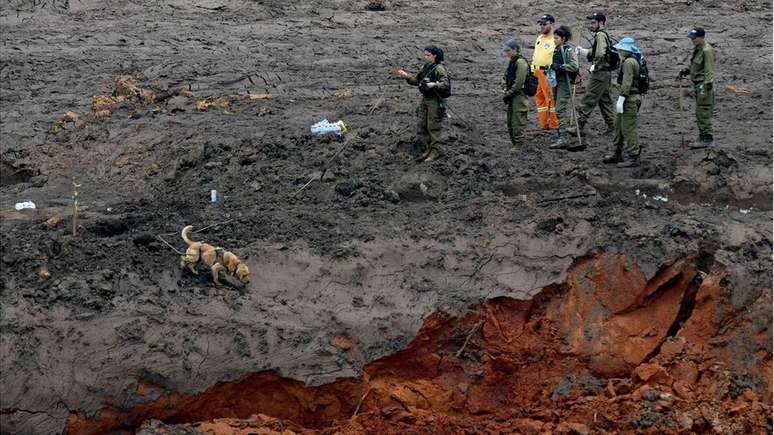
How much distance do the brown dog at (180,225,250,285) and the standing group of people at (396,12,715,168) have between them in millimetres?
2933

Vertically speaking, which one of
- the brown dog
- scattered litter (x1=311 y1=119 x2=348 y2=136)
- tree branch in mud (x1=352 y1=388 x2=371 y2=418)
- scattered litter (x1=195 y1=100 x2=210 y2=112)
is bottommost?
tree branch in mud (x1=352 y1=388 x2=371 y2=418)

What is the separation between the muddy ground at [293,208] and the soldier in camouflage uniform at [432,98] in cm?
30

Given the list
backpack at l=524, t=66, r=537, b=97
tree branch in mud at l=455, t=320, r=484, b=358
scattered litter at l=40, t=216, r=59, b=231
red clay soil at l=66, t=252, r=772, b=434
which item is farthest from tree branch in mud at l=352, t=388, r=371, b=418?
backpack at l=524, t=66, r=537, b=97

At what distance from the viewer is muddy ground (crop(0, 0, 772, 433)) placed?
10.8m

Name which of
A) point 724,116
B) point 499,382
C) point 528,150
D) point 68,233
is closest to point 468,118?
point 528,150

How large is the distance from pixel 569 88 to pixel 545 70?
36 cm

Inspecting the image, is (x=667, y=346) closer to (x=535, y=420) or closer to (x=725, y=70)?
(x=535, y=420)

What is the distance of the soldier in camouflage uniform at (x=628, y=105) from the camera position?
1305 centimetres

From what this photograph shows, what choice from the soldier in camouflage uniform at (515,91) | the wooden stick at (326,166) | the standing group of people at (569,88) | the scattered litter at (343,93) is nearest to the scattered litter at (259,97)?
the scattered litter at (343,93)

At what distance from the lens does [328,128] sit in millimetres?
14070

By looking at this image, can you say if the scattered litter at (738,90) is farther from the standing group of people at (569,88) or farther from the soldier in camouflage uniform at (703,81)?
the soldier in camouflage uniform at (703,81)

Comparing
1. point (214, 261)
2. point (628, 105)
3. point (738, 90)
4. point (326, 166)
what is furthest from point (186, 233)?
point (738, 90)

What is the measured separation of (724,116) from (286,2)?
7.34 m

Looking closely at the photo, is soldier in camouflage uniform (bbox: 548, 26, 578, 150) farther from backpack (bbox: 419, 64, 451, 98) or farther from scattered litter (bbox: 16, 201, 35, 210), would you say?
scattered litter (bbox: 16, 201, 35, 210)
